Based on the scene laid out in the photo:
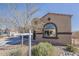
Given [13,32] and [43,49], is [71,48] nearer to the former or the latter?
[43,49]

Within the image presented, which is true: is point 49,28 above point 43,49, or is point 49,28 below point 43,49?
above

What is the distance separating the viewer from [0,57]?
2193 mm

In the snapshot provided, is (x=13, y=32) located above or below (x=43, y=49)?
above

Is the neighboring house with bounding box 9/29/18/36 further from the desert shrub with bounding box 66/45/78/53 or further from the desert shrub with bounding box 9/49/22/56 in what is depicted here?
the desert shrub with bounding box 66/45/78/53

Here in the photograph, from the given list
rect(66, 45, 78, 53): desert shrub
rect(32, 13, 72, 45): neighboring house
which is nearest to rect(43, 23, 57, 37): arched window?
rect(32, 13, 72, 45): neighboring house

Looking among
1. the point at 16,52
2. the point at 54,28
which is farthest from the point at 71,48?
the point at 16,52

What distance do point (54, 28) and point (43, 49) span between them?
12.1 inches

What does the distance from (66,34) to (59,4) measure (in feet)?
1.31

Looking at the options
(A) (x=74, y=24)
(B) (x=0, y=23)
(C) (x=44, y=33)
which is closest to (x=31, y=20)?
(C) (x=44, y=33)

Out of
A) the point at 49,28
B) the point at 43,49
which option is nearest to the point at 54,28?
the point at 49,28

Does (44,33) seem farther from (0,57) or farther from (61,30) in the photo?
(0,57)

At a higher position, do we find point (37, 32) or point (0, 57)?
point (37, 32)

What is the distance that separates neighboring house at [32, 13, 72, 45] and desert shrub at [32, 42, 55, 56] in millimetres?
64

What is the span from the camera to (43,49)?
2.19 meters
